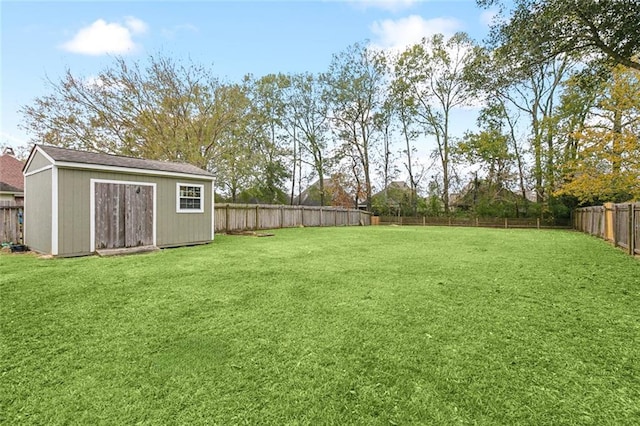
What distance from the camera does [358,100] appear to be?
26438 millimetres

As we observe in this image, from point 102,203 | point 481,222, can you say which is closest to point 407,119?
point 481,222

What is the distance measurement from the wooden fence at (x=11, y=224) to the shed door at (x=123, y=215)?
10.1 feet

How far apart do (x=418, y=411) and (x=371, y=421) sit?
298 millimetres

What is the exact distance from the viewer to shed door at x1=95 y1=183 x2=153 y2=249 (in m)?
7.24

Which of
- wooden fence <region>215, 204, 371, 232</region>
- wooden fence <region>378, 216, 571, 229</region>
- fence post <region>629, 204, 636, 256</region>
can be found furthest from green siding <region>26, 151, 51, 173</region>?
wooden fence <region>378, 216, 571, 229</region>

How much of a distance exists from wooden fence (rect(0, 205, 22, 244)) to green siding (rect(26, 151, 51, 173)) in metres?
1.30

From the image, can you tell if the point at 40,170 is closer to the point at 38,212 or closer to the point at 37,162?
the point at 37,162

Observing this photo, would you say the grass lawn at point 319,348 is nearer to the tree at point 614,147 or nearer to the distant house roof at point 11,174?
the tree at point 614,147

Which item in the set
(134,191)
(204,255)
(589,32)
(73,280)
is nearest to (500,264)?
(589,32)

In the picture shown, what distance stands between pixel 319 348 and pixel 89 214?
7.06 m

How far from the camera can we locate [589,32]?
521 cm

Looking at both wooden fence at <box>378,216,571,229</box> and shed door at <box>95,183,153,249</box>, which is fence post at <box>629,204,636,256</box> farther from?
wooden fence at <box>378,216,571,229</box>

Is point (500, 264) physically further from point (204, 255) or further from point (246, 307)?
point (204, 255)

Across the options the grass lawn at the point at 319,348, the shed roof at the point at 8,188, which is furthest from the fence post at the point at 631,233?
the shed roof at the point at 8,188
